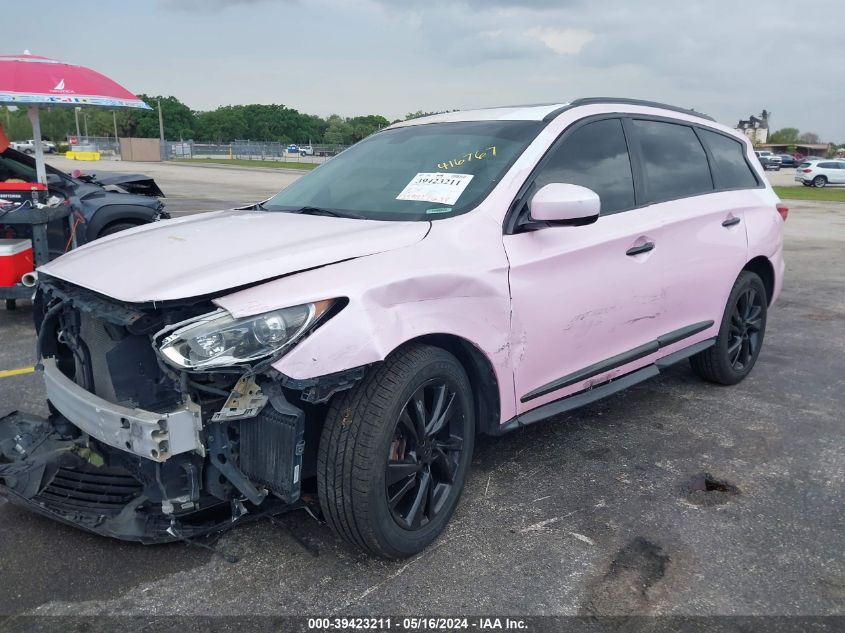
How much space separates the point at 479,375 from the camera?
2941 millimetres

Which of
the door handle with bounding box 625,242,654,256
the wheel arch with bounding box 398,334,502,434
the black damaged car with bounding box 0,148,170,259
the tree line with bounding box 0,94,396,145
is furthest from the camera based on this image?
the tree line with bounding box 0,94,396,145

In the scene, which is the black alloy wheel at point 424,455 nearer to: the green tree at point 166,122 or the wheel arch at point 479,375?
the wheel arch at point 479,375

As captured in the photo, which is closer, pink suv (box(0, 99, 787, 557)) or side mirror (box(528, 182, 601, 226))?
pink suv (box(0, 99, 787, 557))

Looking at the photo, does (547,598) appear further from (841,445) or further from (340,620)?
(841,445)

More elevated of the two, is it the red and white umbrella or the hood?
the red and white umbrella

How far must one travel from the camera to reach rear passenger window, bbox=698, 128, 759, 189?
4.57m

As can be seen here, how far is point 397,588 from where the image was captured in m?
2.57

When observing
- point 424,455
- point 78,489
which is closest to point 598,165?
point 424,455

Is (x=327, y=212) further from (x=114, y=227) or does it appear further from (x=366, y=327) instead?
(x=114, y=227)

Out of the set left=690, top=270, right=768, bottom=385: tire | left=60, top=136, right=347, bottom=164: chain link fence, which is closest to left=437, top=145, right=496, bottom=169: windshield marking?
left=690, top=270, right=768, bottom=385: tire

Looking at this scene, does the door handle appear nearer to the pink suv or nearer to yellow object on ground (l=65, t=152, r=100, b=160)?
the pink suv

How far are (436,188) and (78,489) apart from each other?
1972 millimetres

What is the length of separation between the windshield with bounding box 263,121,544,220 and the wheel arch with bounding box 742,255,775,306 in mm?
2263

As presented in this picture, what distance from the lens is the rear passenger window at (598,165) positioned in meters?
3.39
